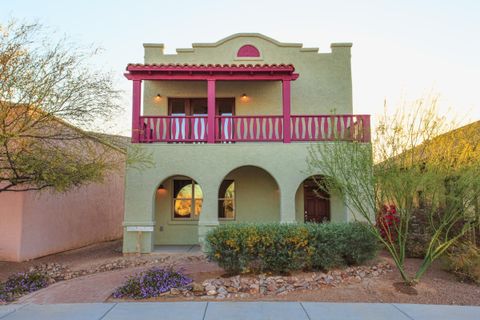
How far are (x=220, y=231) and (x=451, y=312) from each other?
442 centimetres

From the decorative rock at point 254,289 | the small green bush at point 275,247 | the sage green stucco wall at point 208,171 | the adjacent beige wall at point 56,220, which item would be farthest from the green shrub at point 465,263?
the adjacent beige wall at point 56,220

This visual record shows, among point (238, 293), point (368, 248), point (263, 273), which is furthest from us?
point (368, 248)

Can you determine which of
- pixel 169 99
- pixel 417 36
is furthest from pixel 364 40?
pixel 169 99

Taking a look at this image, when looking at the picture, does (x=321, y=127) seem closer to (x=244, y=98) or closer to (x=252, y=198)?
(x=244, y=98)

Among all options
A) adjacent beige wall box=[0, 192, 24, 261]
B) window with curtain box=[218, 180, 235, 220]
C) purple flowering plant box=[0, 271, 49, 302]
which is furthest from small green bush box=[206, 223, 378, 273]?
adjacent beige wall box=[0, 192, 24, 261]

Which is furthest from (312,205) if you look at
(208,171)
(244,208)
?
(208,171)

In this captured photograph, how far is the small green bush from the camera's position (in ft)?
25.7

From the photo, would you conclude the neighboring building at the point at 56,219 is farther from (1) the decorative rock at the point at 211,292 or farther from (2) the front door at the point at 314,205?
(2) the front door at the point at 314,205

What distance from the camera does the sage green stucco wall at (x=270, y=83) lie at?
1389cm

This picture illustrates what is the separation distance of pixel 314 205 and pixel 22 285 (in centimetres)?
937

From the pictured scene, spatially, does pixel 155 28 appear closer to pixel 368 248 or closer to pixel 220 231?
pixel 220 231

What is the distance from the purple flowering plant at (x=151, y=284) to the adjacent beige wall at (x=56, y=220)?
17.1 ft

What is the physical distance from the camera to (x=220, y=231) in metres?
8.03

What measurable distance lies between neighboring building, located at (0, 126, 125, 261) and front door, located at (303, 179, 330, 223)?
6.51m
